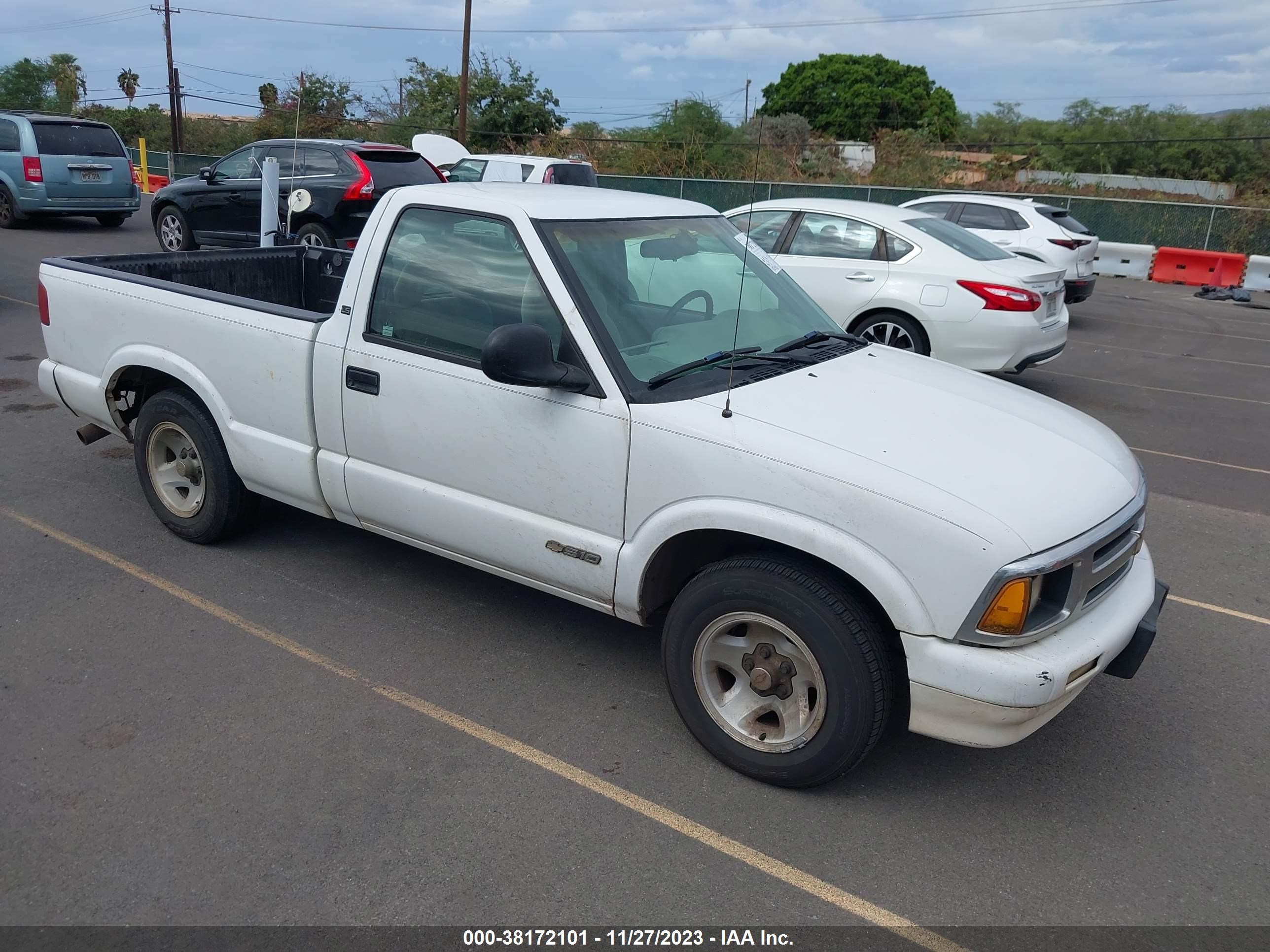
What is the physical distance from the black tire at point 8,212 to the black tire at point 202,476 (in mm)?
14827

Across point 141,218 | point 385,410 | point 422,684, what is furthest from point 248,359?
point 141,218

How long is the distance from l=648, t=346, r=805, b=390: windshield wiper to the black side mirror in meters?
0.36

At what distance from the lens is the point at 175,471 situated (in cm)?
516

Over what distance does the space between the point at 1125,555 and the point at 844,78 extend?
70.6 m

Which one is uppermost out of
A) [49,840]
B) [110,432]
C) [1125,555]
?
[1125,555]

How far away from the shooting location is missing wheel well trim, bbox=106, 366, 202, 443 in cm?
510

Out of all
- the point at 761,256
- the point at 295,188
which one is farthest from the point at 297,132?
the point at 295,188

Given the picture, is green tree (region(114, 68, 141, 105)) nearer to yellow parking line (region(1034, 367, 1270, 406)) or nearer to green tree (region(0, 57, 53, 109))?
green tree (region(0, 57, 53, 109))

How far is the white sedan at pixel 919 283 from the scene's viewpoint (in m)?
8.39

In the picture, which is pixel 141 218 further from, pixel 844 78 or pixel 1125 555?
pixel 844 78

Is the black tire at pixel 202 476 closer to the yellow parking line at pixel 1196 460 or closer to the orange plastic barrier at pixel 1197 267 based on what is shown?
the yellow parking line at pixel 1196 460

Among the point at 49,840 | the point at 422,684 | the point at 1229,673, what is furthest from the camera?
the point at 1229,673

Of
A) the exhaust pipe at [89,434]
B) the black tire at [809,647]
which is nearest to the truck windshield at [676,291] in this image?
the black tire at [809,647]

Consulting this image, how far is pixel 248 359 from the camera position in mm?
4520
